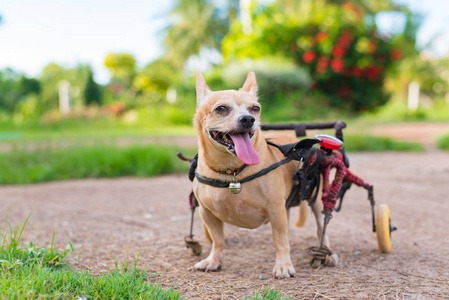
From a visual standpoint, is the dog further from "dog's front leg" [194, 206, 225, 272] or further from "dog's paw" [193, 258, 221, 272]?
"dog's paw" [193, 258, 221, 272]

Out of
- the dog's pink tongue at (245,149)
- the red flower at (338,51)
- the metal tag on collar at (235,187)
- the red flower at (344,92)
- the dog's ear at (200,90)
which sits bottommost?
the metal tag on collar at (235,187)

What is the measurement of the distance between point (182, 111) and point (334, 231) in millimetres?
12485

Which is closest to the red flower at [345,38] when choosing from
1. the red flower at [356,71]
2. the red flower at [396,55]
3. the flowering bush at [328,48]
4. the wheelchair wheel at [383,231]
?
the flowering bush at [328,48]

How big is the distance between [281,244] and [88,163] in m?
4.82

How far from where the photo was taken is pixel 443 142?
9.48m

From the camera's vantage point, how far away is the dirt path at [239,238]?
2.46 m

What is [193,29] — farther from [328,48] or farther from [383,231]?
[383,231]

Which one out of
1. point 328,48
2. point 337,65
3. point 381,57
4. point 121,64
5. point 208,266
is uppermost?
point 121,64

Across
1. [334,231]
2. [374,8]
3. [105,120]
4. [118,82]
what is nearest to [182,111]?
[105,120]

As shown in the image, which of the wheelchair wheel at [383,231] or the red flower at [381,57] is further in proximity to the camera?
the red flower at [381,57]

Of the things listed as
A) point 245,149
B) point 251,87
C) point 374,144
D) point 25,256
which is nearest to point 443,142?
point 374,144

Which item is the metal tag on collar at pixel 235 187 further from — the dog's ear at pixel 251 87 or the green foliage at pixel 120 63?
the green foliage at pixel 120 63

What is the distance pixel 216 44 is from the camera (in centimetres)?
3469

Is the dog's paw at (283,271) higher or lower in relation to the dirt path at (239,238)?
higher
